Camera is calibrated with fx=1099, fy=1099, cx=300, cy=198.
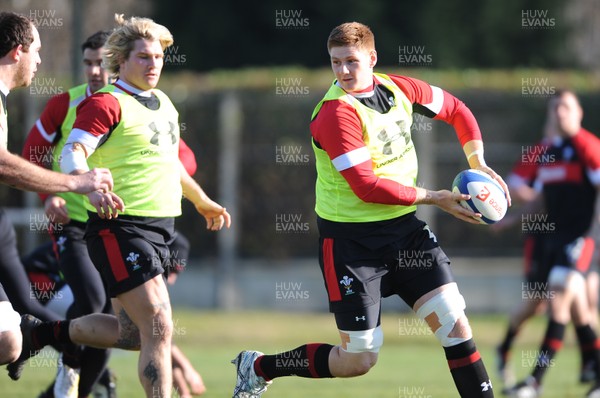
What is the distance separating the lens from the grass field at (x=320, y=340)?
8.93 m

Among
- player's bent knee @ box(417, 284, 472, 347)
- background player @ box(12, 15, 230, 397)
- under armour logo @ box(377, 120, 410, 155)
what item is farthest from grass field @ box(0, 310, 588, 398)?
under armour logo @ box(377, 120, 410, 155)

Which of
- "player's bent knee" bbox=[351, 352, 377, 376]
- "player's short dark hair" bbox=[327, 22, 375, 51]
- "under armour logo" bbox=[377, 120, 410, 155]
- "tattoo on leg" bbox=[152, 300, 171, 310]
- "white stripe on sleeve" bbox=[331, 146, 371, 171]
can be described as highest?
"player's short dark hair" bbox=[327, 22, 375, 51]

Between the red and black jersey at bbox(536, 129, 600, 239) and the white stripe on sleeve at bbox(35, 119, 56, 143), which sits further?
the red and black jersey at bbox(536, 129, 600, 239)

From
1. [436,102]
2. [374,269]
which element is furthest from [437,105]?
[374,269]

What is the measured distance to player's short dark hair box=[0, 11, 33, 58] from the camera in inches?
231

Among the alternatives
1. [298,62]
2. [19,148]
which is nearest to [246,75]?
[19,148]

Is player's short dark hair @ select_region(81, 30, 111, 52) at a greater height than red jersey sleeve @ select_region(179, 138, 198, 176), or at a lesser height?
greater

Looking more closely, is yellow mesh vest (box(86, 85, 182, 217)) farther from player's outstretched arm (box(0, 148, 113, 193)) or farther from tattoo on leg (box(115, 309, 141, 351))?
player's outstretched arm (box(0, 148, 113, 193))

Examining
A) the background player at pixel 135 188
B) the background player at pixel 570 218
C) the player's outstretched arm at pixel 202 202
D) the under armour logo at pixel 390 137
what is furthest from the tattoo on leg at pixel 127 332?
the background player at pixel 570 218

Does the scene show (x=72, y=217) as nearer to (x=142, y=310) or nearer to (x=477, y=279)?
(x=142, y=310)

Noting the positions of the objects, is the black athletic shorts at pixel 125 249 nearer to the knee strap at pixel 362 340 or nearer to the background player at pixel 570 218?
the knee strap at pixel 362 340

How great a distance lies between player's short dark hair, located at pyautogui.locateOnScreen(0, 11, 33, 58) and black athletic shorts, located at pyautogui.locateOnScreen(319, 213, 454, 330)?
6.61 ft

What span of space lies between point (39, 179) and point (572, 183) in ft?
18.4

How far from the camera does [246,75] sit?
16203 millimetres
